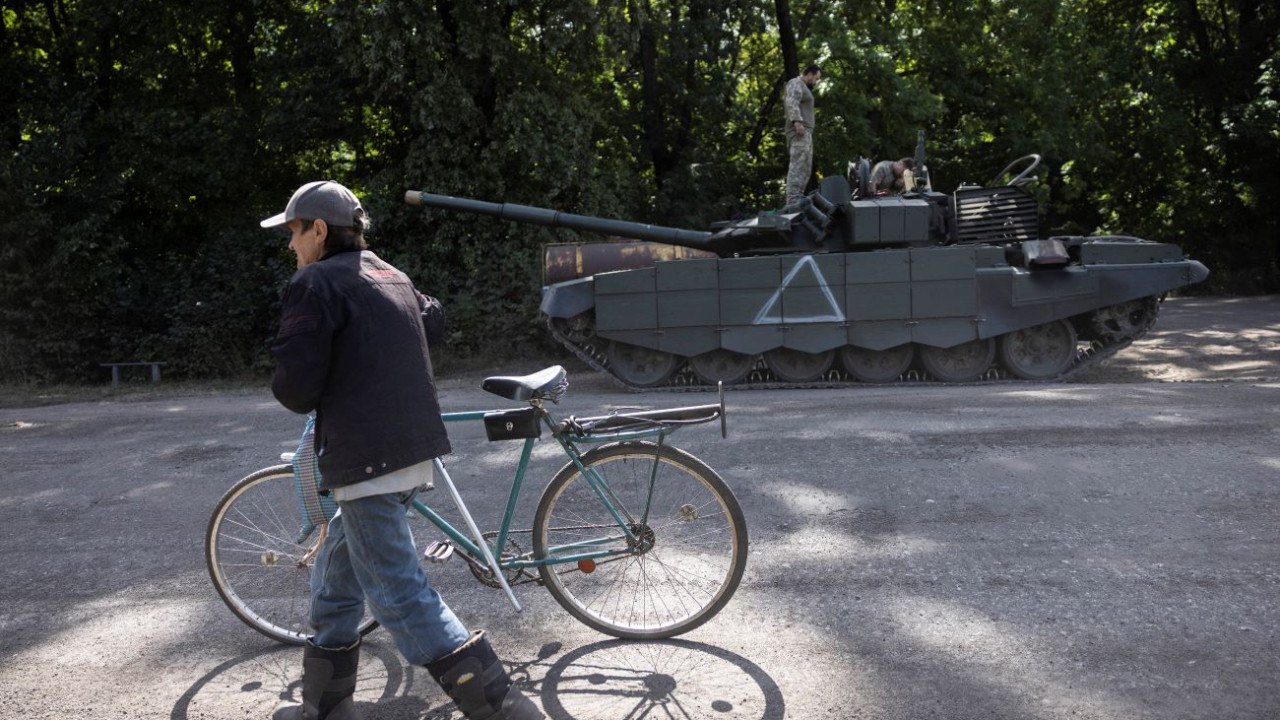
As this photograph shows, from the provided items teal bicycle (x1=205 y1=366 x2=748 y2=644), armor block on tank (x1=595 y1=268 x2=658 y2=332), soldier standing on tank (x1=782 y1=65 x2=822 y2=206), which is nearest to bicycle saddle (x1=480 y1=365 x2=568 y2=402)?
teal bicycle (x1=205 y1=366 x2=748 y2=644)

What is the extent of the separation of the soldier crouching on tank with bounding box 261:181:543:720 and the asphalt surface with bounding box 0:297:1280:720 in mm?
422

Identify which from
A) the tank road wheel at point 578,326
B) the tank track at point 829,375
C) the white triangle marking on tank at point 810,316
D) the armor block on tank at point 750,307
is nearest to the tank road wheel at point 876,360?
the tank track at point 829,375

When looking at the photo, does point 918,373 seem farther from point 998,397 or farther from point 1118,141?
point 1118,141

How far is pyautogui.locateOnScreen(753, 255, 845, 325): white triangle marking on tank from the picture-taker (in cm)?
1273

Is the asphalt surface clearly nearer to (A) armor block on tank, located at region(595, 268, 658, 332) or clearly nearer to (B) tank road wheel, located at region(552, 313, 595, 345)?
(A) armor block on tank, located at region(595, 268, 658, 332)

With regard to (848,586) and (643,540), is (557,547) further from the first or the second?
(848,586)

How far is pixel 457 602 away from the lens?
4.82 metres

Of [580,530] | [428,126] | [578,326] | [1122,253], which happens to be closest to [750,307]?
[578,326]

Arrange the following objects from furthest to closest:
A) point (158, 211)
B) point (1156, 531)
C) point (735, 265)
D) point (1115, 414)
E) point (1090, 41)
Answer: point (1090, 41), point (158, 211), point (735, 265), point (1115, 414), point (1156, 531)

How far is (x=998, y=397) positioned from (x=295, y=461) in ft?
25.3

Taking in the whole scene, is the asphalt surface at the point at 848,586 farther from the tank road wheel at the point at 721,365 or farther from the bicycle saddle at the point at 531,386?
the tank road wheel at the point at 721,365

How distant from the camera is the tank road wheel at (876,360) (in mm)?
13094

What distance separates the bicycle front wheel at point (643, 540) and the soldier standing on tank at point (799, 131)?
33.8 ft

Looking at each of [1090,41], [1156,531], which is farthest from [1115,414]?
[1090,41]
